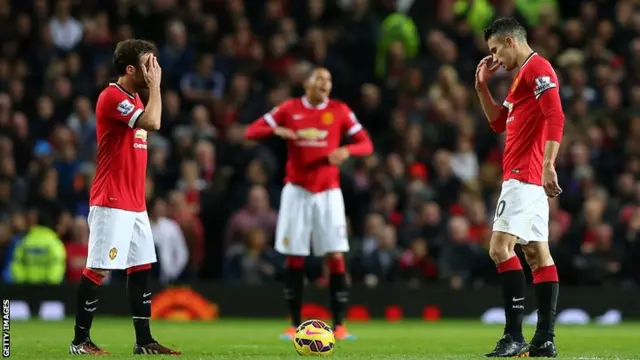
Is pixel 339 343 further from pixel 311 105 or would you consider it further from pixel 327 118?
pixel 311 105

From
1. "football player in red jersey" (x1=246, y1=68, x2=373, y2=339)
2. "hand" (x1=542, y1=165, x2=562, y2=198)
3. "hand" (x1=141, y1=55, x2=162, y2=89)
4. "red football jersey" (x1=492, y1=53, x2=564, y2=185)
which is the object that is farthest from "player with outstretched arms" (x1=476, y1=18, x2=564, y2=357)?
"football player in red jersey" (x1=246, y1=68, x2=373, y2=339)

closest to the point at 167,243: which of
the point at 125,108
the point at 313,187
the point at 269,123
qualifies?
the point at 269,123

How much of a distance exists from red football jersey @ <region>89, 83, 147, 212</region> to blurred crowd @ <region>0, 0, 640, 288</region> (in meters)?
7.73

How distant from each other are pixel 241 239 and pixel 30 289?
3.02 meters

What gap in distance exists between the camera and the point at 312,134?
1379cm

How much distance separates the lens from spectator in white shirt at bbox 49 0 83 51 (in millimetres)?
21688

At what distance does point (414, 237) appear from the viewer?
18.6 metres

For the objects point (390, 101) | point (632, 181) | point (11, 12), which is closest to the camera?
point (632, 181)

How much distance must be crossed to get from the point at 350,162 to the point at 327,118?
5668mm

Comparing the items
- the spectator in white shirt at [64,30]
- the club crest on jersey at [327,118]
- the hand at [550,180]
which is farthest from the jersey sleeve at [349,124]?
the spectator in white shirt at [64,30]

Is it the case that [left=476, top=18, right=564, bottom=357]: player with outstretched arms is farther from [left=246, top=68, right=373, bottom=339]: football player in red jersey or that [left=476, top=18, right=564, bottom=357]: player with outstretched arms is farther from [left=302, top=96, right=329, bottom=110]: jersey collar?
[left=302, top=96, right=329, bottom=110]: jersey collar

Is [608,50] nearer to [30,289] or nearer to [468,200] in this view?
[468,200]

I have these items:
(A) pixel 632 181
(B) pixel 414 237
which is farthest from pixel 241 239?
(A) pixel 632 181

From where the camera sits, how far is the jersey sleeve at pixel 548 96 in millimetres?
9648
